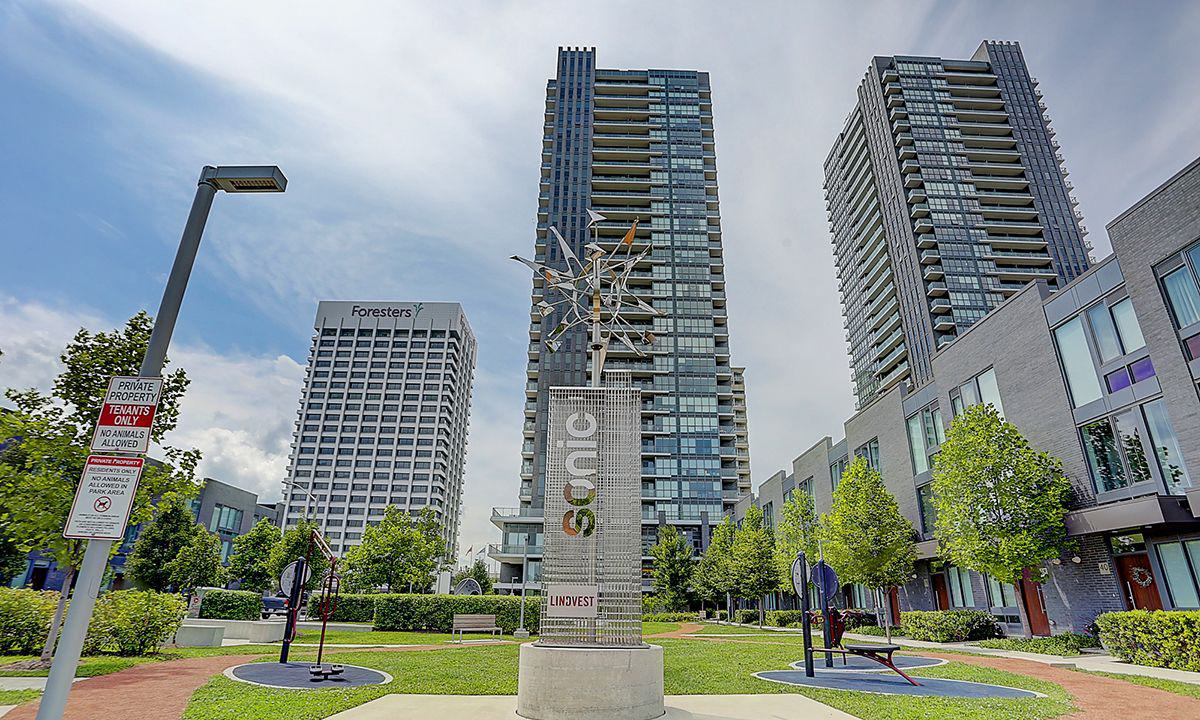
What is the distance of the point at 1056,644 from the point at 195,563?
4112 cm

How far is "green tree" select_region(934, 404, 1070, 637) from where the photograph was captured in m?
20.5

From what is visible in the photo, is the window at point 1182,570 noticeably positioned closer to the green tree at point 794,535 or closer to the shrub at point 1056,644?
the shrub at point 1056,644

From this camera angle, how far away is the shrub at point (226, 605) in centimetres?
2719

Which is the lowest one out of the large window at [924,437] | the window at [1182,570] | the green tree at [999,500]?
the window at [1182,570]

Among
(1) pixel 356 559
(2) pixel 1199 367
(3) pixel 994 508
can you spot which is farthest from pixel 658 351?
(2) pixel 1199 367

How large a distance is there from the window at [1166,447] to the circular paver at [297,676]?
22.0 m

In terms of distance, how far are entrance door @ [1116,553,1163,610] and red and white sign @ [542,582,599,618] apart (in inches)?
733

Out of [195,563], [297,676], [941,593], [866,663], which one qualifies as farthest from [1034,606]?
[195,563]

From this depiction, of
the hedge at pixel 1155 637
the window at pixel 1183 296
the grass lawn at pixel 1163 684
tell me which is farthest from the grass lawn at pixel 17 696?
the window at pixel 1183 296

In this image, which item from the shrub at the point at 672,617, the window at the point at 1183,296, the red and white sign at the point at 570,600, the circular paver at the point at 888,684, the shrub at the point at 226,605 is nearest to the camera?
the red and white sign at the point at 570,600

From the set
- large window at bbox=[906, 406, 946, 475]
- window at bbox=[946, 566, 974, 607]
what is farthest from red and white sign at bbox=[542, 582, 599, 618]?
large window at bbox=[906, 406, 946, 475]

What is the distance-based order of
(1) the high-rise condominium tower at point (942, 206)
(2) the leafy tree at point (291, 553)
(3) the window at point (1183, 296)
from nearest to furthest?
(3) the window at point (1183, 296)
(2) the leafy tree at point (291, 553)
(1) the high-rise condominium tower at point (942, 206)

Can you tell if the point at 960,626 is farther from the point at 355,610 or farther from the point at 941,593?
the point at 355,610

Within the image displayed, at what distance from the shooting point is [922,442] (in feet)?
101
